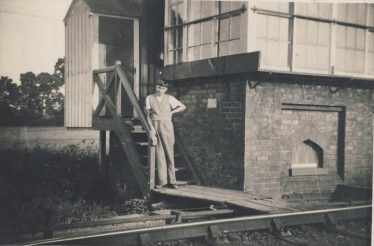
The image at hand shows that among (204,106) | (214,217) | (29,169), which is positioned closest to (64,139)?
(29,169)

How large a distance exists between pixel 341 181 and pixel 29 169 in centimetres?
677

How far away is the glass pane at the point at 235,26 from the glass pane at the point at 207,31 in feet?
2.02

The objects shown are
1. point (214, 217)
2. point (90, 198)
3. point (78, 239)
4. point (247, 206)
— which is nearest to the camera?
point (78, 239)

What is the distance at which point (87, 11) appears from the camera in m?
10.3

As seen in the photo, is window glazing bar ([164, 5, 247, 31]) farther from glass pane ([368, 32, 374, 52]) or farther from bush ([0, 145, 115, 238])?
bush ([0, 145, 115, 238])

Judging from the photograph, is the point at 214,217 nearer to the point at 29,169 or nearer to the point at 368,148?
the point at 368,148

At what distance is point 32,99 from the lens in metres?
8.21

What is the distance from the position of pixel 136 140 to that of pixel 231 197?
10.5ft

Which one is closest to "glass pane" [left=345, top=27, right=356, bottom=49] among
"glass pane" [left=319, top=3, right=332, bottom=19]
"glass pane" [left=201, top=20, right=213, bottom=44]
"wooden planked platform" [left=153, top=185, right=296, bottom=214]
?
"glass pane" [left=319, top=3, right=332, bottom=19]

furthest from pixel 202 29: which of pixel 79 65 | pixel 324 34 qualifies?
pixel 79 65

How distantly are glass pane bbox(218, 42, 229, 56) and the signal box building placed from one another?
18 millimetres

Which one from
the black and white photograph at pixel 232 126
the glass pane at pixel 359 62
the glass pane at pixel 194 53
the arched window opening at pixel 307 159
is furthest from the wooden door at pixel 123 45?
the glass pane at pixel 359 62

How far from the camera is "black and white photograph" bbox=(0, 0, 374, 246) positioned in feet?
21.2

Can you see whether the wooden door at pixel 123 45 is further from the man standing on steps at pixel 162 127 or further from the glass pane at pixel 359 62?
the glass pane at pixel 359 62
